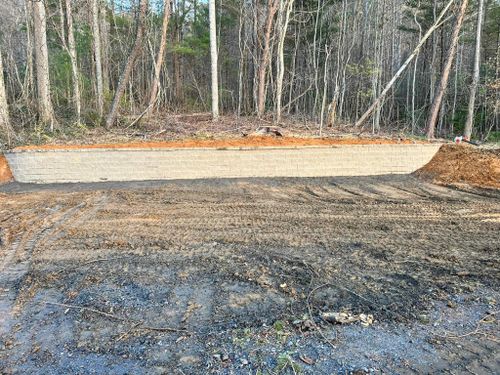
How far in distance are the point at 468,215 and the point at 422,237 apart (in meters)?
1.36

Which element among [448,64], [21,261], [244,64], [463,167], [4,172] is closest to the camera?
[21,261]

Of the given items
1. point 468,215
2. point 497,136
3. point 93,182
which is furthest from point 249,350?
point 497,136

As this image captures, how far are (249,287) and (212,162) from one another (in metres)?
4.97

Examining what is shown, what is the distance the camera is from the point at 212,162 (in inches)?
315

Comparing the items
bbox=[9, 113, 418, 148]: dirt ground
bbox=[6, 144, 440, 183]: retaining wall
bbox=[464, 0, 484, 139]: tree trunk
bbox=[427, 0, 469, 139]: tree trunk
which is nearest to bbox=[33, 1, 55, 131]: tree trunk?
bbox=[9, 113, 418, 148]: dirt ground

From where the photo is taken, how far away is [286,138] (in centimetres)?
941

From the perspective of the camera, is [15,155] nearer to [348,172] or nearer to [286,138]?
[286,138]

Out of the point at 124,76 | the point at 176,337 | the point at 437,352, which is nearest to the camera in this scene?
the point at 437,352

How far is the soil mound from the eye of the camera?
24.2 feet

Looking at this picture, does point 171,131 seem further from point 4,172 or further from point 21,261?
point 21,261

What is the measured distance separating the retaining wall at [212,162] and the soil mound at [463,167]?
1.15 ft

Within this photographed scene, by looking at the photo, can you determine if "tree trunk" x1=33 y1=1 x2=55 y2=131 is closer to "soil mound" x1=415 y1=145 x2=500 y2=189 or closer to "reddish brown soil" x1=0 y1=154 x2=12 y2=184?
"reddish brown soil" x1=0 y1=154 x2=12 y2=184

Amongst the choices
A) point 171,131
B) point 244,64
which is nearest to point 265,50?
point 171,131

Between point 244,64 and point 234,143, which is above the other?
point 244,64
